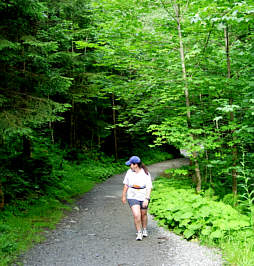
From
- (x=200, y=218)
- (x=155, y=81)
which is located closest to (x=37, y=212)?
(x=200, y=218)

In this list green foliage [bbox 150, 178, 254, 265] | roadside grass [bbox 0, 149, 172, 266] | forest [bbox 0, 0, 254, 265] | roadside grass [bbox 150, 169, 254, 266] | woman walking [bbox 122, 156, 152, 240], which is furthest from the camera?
forest [bbox 0, 0, 254, 265]

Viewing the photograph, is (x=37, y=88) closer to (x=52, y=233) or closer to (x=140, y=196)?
(x=52, y=233)

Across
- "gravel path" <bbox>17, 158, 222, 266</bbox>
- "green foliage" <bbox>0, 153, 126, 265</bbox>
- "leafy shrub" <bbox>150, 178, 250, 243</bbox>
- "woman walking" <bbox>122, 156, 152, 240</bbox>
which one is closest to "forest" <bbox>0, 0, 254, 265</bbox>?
"green foliage" <bbox>0, 153, 126, 265</bbox>

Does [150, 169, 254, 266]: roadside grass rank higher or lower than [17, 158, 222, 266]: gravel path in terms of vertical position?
higher

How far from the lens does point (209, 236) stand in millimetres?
5000

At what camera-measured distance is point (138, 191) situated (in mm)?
5465

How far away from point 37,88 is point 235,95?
6063mm

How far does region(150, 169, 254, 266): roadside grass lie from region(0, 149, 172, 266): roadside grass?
300 cm

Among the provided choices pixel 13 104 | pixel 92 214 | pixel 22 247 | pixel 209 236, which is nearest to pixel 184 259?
pixel 209 236

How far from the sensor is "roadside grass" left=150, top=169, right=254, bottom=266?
172 inches

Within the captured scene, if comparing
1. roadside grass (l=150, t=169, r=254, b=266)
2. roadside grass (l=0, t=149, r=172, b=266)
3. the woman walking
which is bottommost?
roadside grass (l=0, t=149, r=172, b=266)

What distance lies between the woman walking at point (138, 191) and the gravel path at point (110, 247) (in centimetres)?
46

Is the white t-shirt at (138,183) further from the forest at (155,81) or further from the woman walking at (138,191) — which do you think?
the forest at (155,81)

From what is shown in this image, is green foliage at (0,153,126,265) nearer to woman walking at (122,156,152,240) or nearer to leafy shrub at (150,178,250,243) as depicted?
woman walking at (122,156,152,240)
